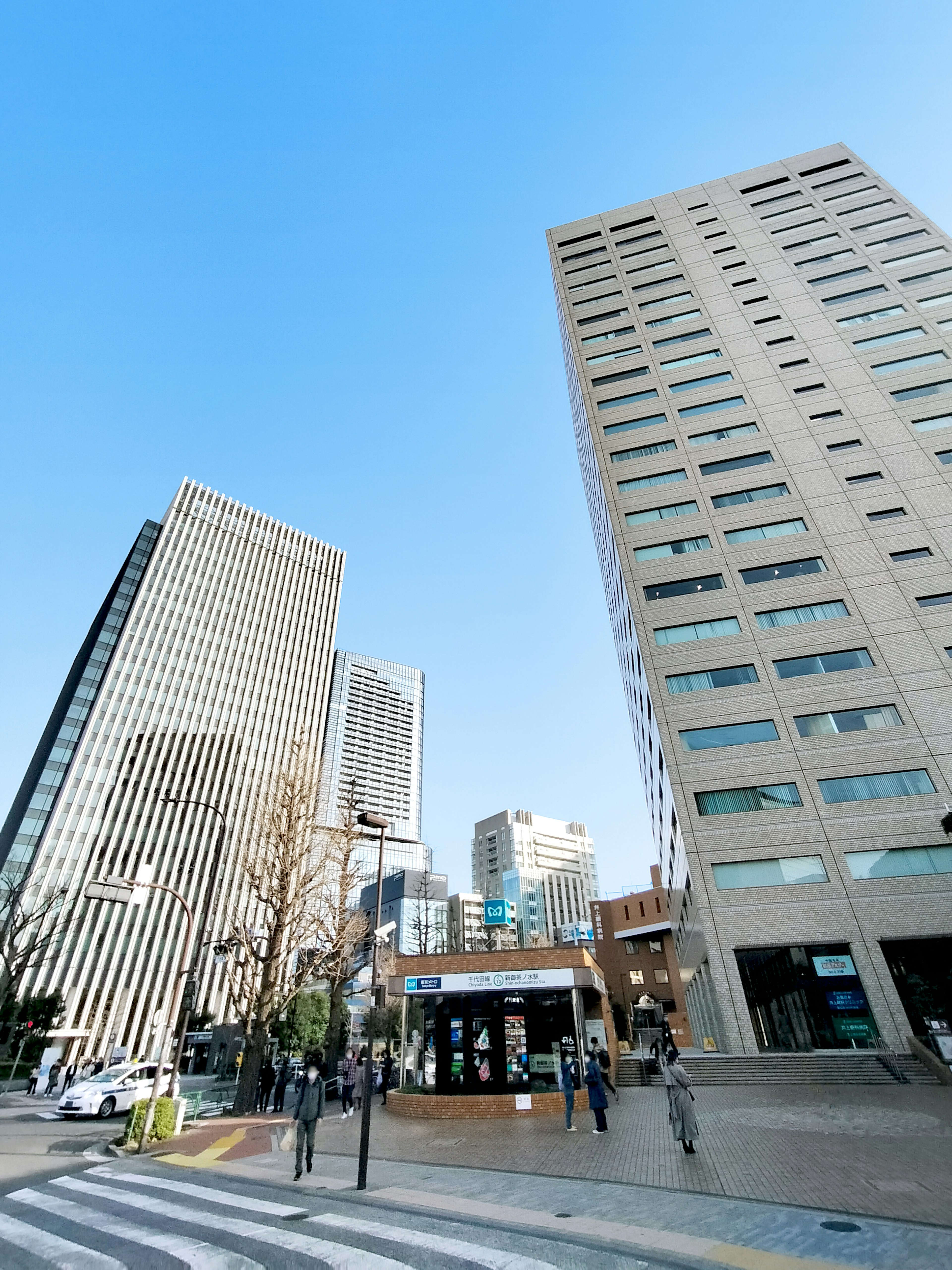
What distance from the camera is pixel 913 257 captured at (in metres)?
39.9

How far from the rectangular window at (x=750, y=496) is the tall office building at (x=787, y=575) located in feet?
0.51

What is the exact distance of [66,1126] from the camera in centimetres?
1714

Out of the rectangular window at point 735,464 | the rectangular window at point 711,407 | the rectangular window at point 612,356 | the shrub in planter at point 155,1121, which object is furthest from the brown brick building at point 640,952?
the rectangular window at point 612,356

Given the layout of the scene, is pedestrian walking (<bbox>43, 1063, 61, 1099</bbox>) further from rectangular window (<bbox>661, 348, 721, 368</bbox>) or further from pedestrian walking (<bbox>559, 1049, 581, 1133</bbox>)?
rectangular window (<bbox>661, 348, 721, 368</bbox>)

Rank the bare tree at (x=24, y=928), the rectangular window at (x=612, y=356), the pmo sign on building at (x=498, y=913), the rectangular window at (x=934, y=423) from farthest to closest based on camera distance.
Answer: the rectangular window at (x=612, y=356) → the pmo sign on building at (x=498, y=913) → the rectangular window at (x=934, y=423) → the bare tree at (x=24, y=928)

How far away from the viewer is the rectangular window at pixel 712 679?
27.5 metres

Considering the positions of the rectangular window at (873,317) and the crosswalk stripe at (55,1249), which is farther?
the rectangular window at (873,317)

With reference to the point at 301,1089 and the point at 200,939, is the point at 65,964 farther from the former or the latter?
the point at 301,1089

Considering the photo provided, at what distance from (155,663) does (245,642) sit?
39.1ft

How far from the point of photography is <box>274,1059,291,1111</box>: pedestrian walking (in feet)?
69.4

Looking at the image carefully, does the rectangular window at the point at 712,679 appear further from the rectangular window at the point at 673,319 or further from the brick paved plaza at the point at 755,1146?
the rectangular window at the point at 673,319

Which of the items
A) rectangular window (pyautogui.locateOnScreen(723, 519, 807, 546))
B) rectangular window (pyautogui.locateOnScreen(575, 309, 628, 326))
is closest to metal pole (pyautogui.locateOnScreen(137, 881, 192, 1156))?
rectangular window (pyautogui.locateOnScreen(723, 519, 807, 546))

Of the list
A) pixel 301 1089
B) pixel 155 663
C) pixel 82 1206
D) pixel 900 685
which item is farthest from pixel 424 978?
pixel 155 663

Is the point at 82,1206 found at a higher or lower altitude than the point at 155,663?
lower
